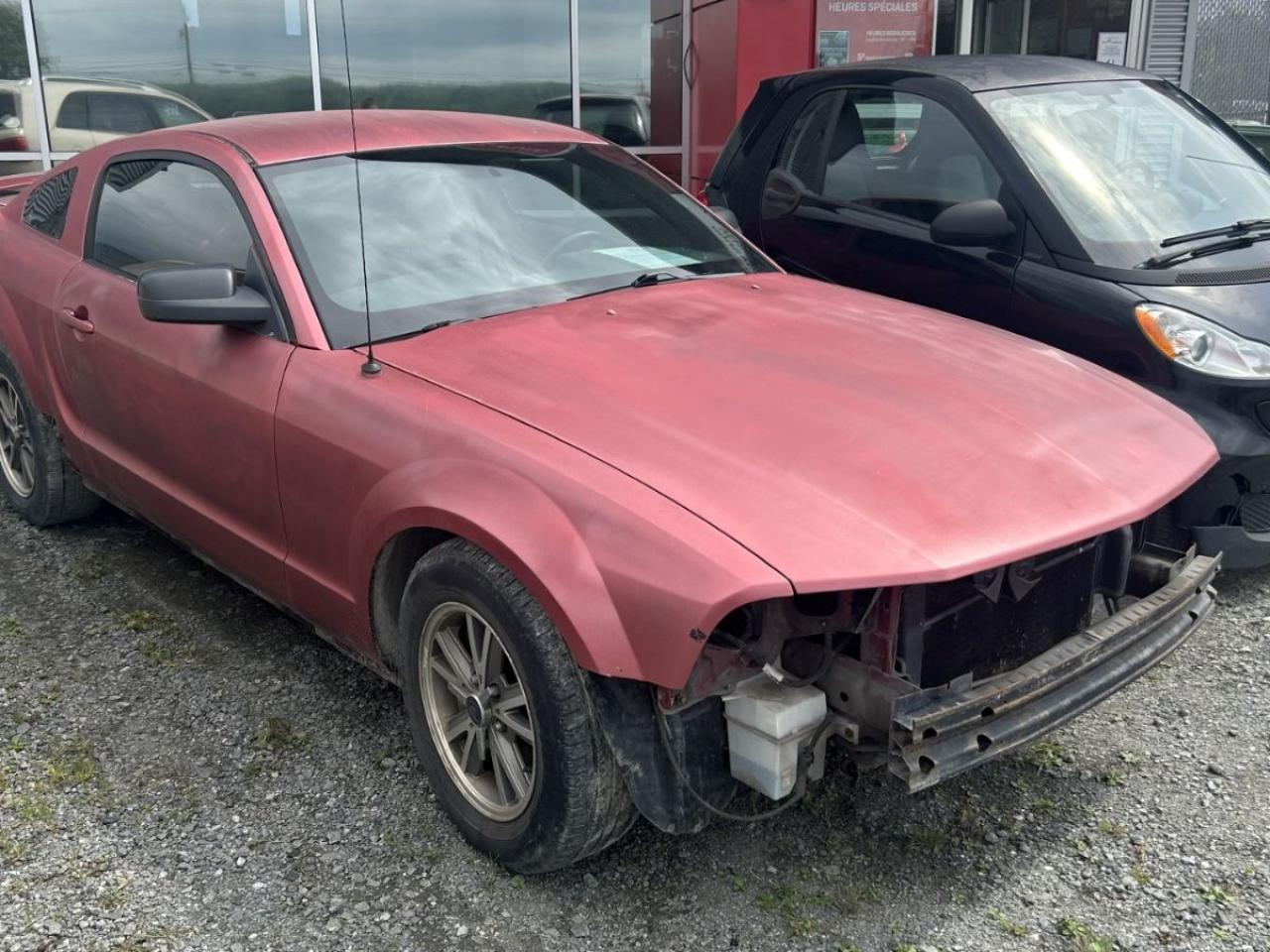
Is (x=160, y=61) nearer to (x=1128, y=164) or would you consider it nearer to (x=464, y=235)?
(x=464, y=235)

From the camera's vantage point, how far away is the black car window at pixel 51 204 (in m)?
4.50

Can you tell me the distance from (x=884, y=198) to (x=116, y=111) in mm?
6507

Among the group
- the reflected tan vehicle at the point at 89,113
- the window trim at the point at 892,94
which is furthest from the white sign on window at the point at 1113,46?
the reflected tan vehicle at the point at 89,113

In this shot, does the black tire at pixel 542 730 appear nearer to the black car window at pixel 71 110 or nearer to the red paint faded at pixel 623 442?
the red paint faded at pixel 623 442

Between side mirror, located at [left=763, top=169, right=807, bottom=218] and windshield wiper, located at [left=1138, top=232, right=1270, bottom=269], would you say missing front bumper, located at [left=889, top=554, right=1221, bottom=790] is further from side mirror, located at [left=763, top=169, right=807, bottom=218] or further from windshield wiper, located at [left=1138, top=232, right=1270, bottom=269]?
side mirror, located at [left=763, top=169, right=807, bottom=218]

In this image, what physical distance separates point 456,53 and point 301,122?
645 centimetres

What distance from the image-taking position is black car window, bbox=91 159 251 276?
3578 mm

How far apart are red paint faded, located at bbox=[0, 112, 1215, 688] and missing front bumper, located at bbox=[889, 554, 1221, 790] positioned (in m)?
0.33

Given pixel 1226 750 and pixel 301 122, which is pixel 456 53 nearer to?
pixel 301 122

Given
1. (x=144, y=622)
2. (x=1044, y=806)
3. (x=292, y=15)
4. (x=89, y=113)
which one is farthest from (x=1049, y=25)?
(x=144, y=622)

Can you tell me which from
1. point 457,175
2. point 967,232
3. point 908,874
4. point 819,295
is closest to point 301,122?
point 457,175

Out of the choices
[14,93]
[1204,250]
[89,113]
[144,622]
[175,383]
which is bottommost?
[144,622]

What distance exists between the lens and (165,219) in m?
3.92

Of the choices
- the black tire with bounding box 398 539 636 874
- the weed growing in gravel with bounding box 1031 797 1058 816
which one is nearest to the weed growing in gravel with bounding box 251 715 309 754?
the black tire with bounding box 398 539 636 874
